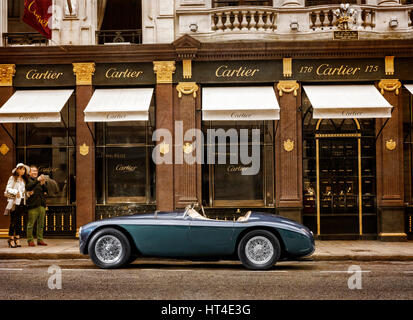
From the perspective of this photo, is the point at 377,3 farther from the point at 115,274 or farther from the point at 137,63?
the point at 115,274

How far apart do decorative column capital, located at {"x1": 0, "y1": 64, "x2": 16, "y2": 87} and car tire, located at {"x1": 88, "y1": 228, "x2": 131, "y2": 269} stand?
25.5 feet

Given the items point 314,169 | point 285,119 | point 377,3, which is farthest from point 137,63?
point 377,3

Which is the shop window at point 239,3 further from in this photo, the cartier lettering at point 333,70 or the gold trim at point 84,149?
the gold trim at point 84,149

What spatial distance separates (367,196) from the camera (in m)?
15.2

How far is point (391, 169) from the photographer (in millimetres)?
14867

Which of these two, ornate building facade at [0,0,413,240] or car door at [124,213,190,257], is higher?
ornate building facade at [0,0,413,240]

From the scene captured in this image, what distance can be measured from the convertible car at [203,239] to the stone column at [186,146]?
17.3ft

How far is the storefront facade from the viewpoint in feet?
49.2

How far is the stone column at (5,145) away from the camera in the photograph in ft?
50.3

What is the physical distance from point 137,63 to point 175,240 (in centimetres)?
735

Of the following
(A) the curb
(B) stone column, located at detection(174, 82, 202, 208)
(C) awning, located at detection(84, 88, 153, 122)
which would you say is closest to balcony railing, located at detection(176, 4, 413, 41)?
(B) stone column, located at detection(174, 82, 202, 208)

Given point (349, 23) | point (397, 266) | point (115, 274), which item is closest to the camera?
point (115, 274)

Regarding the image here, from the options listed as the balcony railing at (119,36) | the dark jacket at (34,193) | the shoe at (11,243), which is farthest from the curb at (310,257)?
the balcony railing at (119,36)

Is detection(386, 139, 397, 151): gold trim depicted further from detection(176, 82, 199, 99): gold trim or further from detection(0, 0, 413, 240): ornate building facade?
detection(176, 82, 199, 99): gold trim
